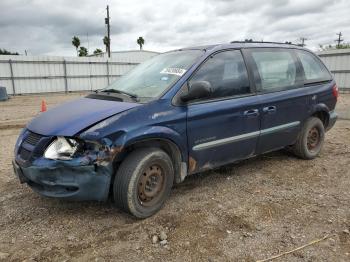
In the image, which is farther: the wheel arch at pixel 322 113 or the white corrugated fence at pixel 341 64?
the white corrugated fence at pixel 341 64

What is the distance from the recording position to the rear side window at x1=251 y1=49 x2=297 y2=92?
4.49m

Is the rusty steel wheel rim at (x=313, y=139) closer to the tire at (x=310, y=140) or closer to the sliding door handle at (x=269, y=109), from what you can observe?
the tire at (x=310, y=140)

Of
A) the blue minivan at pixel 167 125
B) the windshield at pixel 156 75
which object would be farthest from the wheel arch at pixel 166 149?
the windshield at pixel 156 75

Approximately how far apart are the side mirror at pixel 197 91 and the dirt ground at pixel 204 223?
1.19 m

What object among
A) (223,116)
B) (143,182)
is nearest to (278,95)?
(223,116)

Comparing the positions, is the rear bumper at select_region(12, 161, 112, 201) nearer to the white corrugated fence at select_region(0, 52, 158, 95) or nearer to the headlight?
the headlight

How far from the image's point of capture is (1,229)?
3.28m

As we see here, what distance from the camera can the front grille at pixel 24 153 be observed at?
326cm

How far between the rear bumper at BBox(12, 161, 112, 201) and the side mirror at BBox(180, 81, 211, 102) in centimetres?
112

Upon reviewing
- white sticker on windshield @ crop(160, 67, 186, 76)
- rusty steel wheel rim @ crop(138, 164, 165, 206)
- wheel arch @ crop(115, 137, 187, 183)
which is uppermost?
white sticker on windshield @ crop(160, 67, 186, 76)

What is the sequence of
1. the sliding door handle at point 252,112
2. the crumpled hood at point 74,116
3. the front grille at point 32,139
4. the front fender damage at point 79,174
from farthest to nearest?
1. the sliding door handle at point 252,112
2. the front grille at point 32,139
3. the crumpled hood at point 74,116
4. the front fender damage at point 79,174

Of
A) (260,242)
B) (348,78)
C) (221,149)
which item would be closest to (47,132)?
(221,149)

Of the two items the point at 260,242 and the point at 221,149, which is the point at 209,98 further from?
the point at 260,242

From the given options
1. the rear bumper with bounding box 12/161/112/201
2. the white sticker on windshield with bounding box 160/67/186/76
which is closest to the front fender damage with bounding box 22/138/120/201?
the rear bumper with bounding box 12/161/112/201
